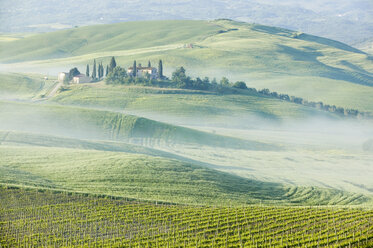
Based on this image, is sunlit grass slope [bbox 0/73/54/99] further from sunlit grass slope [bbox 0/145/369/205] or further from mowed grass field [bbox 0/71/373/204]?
sunlit grass slope [bbox 0/145/369/205]

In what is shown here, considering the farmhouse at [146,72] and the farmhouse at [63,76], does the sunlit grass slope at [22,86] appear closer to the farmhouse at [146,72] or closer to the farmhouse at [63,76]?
the farmhouse at [63,76]

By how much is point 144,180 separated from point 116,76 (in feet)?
318

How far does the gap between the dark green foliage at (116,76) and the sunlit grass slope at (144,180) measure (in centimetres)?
8165

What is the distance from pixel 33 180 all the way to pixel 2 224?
16.0 meters

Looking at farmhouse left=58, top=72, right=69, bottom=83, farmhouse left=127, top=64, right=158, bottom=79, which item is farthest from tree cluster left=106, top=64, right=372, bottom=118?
farmhouse left=58, top=72, right=69, bottom=83

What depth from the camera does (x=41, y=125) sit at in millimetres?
108125

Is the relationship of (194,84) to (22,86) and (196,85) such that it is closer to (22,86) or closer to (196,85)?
(196,85)

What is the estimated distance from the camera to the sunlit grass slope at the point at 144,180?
53.3 m

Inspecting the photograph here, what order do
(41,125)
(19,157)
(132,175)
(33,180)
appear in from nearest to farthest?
(33,180) < (132,175) < (19,157) < (41,125)

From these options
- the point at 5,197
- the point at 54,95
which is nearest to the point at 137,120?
the point at 54,95

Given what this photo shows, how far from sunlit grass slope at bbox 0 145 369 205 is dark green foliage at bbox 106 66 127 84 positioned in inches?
3214

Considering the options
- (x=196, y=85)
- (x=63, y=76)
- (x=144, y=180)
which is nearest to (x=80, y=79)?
(x=63, y=76)

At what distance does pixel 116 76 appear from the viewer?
153 metres

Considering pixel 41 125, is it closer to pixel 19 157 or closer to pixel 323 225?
pixel 19 157
